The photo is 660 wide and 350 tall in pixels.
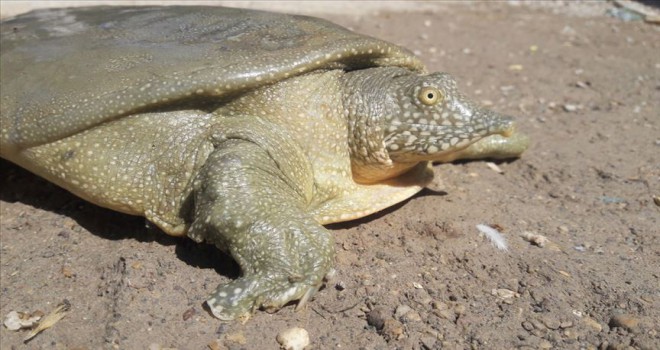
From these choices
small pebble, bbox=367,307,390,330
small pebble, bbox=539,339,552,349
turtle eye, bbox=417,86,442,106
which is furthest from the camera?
turtle eye, bbox=417,86,442,106

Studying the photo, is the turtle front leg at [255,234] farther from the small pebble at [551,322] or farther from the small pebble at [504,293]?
the small pebble at [551,322]

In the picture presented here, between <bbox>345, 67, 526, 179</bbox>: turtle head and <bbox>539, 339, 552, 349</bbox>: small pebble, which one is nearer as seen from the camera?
<bbox>539, 339, 552, 349</bbox>: small pebble

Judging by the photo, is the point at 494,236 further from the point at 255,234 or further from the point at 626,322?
the point at 255,234

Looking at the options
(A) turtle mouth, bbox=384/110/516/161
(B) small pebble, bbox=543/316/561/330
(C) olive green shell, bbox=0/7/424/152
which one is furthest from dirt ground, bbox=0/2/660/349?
(C) olive green shell, bbox=0/7/424/152

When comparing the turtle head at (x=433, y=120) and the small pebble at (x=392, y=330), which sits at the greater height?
the turtle head at (x=433, y=120)

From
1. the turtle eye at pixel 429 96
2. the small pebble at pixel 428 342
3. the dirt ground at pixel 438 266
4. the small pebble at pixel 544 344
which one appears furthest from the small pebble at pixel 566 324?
the turtle eye at pixel 429 96

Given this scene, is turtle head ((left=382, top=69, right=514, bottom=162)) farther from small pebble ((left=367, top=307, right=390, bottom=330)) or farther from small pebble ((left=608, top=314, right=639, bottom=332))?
small pebble ((left=608, top=314, right=639, bottom=332))
